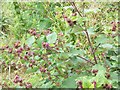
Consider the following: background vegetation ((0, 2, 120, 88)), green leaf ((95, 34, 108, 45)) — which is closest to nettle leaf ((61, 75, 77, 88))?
background vegetation ((0, 2, 120, 88))

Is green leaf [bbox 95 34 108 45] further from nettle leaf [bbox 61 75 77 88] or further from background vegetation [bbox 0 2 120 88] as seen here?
nettle leaf [bbox 61 75 77 88]

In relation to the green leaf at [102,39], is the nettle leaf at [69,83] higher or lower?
lower

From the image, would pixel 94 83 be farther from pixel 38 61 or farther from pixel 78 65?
pixel 38 61

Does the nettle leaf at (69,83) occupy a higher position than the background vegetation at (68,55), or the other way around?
the background vegetation at (68,55)

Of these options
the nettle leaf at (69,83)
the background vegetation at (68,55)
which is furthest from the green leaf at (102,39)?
the nettle leaf at (69,83)

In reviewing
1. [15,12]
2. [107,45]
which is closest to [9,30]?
[15,12]

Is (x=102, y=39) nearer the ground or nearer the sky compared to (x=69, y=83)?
nearer the sky

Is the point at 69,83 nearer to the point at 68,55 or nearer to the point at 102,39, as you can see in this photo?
the point at 68,55

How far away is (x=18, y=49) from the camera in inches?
55.3

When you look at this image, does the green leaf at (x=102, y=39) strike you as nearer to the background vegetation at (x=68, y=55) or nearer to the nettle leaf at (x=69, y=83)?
the background vegetation at (x=68, y=55)

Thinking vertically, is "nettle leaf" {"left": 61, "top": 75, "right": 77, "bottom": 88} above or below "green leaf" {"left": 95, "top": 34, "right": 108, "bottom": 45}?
below

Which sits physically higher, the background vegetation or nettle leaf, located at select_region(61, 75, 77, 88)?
the background vegetation

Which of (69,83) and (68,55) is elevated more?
(68,55)

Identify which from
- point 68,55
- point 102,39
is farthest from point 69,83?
point 102,39
